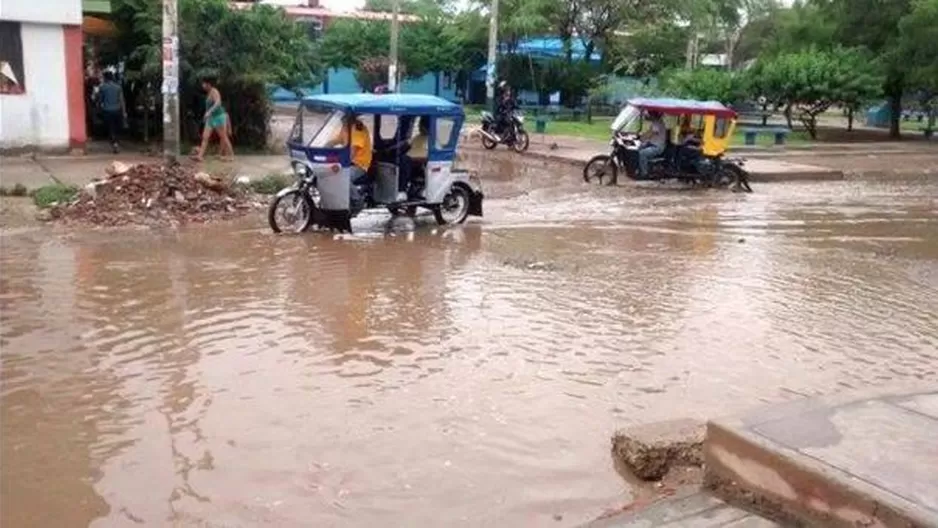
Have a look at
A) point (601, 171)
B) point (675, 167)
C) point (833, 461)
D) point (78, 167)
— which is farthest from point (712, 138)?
point (833, 461)

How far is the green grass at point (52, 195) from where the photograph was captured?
12812mm

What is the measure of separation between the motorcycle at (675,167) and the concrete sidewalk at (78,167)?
19.3 feet

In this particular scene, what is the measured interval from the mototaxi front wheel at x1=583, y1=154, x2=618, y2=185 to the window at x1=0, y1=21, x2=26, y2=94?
33.0 ft

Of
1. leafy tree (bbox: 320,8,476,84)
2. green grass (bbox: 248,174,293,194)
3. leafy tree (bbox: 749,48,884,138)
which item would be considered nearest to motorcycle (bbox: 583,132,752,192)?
green grass (bbox: 248,174,293,194)

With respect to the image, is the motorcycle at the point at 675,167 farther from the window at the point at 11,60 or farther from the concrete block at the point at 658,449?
the concrete block at the point at 658,449

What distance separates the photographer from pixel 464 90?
48.5m

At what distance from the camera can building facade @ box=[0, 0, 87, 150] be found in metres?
17.1

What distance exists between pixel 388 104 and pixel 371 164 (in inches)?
35.6

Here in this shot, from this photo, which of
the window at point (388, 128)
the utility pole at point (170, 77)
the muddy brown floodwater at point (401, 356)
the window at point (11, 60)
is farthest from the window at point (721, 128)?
the window at point (11, 60)

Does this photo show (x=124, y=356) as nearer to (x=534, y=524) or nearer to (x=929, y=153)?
(x=534, y=524)

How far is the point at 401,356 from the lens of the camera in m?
7.21

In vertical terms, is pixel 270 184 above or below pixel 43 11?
below

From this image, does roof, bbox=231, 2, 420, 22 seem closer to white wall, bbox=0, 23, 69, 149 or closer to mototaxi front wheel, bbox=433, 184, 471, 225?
white wall, bbox=0, 23, 69, 149

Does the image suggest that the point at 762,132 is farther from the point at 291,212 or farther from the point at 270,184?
the point at 291,212
